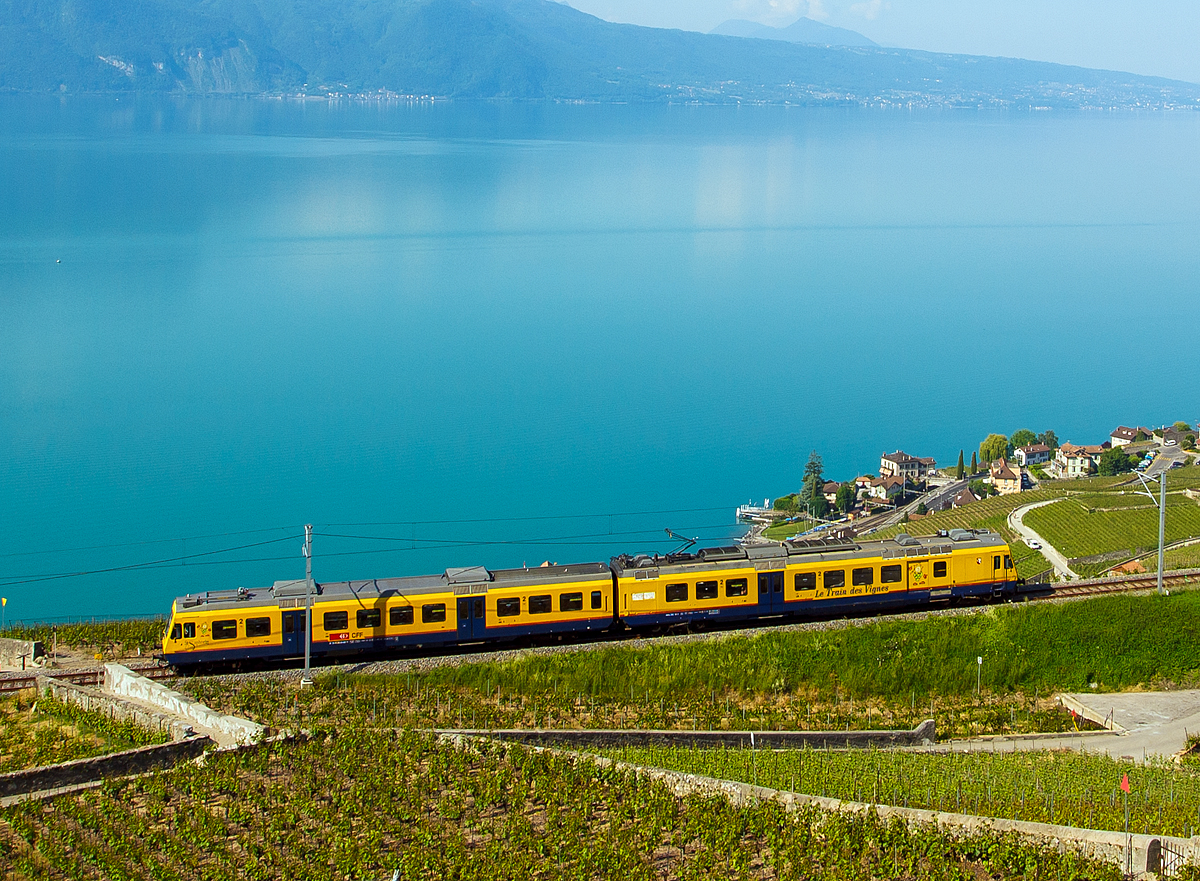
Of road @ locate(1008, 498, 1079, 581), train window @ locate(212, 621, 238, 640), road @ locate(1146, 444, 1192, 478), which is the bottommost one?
road @ locate(1146, 444, 1192, 478)

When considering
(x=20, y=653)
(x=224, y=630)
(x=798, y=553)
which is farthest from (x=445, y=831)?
(x=20, y=653)

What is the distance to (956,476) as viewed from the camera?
58.3m

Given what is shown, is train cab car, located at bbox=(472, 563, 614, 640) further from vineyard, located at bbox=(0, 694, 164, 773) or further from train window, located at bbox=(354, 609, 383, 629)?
vineyard, located at bbox=(0, 694, 164, 773)

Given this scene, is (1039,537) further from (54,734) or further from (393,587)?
(54,734)

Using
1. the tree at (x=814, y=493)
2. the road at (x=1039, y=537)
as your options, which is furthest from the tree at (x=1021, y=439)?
the road at (x=1039, y=537)

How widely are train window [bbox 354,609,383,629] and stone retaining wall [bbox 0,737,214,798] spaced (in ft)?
14.4

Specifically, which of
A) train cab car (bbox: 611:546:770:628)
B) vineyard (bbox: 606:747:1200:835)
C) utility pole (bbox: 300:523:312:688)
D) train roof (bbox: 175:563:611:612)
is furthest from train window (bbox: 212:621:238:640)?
vineyard (bbox: 606:747:1200:835)

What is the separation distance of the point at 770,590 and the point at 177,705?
1077cm

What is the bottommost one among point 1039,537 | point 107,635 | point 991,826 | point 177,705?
point 1039,537

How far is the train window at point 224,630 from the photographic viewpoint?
68.8 feet

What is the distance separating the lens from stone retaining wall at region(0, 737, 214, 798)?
52.9 ft

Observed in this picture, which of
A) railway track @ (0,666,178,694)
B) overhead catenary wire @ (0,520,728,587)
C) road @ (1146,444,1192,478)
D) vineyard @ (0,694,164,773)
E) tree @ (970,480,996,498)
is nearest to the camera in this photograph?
vineyard @ (0,694,164,773)

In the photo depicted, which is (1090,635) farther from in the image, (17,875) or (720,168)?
(720,168)

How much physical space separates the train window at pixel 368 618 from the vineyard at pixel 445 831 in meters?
4.39
